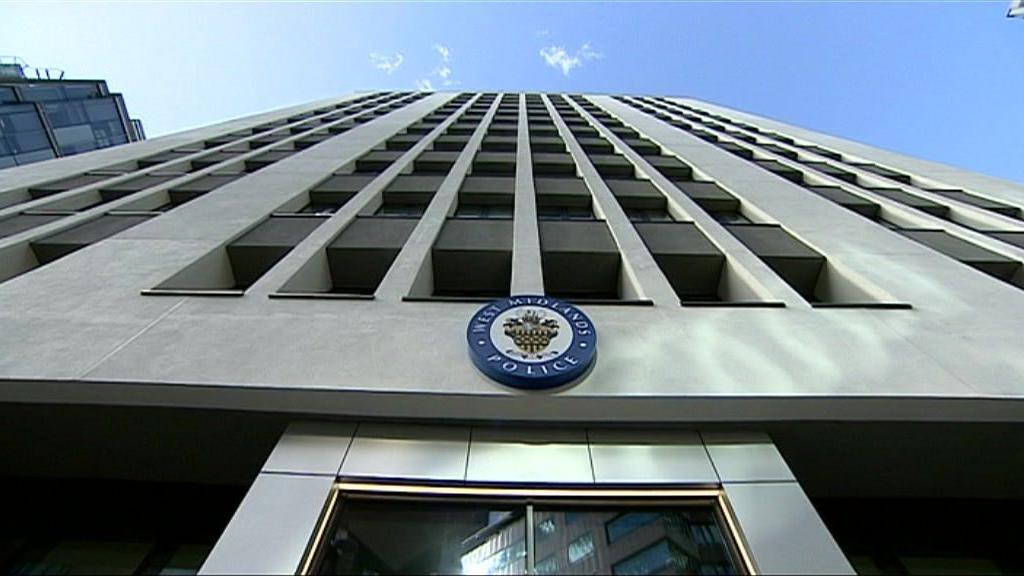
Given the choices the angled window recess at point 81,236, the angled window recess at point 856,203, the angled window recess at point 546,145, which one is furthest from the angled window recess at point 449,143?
the angled window recess at point 856,203

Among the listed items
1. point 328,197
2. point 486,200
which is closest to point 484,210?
point 486,200

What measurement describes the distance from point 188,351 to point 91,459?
2.41 meters

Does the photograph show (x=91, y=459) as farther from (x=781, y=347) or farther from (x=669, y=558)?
(x=781, y=347)

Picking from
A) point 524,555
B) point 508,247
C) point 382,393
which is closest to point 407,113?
point 508,247

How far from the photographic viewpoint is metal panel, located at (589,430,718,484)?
5.48 meters

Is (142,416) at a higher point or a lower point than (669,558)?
higher

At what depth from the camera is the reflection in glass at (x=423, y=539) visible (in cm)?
487

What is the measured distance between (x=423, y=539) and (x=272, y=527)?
1615 mm

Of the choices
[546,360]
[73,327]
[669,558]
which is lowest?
[669,558]

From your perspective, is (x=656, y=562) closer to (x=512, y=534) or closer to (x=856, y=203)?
(x=512, y=534)

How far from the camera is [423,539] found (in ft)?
16.8

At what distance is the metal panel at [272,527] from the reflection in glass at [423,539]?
0.29 metres

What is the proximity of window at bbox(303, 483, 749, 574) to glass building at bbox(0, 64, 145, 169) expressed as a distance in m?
33.5

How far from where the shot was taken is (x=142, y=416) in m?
6.19
